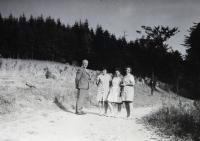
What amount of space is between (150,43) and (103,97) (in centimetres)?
2325

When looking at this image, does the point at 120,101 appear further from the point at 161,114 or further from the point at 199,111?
the point at 199,111

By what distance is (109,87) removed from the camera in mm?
15086

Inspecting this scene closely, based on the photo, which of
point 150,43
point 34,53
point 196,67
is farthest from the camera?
point 34,53

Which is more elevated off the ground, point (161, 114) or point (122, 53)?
point (122, 53)

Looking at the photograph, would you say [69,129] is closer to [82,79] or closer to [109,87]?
[82,79]

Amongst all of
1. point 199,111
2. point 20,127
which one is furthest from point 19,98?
point 199,111

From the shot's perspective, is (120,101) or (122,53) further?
(122,53)

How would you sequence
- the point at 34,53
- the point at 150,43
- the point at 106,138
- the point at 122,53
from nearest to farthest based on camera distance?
the point at 106,138 < the point at 150,43 < the point at 122,53 < the point at 34,53

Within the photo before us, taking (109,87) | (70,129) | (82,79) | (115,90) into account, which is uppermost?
(82,79)

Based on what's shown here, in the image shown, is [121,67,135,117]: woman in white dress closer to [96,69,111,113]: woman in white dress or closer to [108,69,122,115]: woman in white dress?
[108,69,122,115]: woman in white dress

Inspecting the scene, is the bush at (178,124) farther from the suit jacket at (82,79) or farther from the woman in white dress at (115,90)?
the suit jacket at (82,79)

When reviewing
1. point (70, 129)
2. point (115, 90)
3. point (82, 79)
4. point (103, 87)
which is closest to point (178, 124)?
point (70, 129)

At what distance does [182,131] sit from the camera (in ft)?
32.8

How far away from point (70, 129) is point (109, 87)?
535 centimetres
